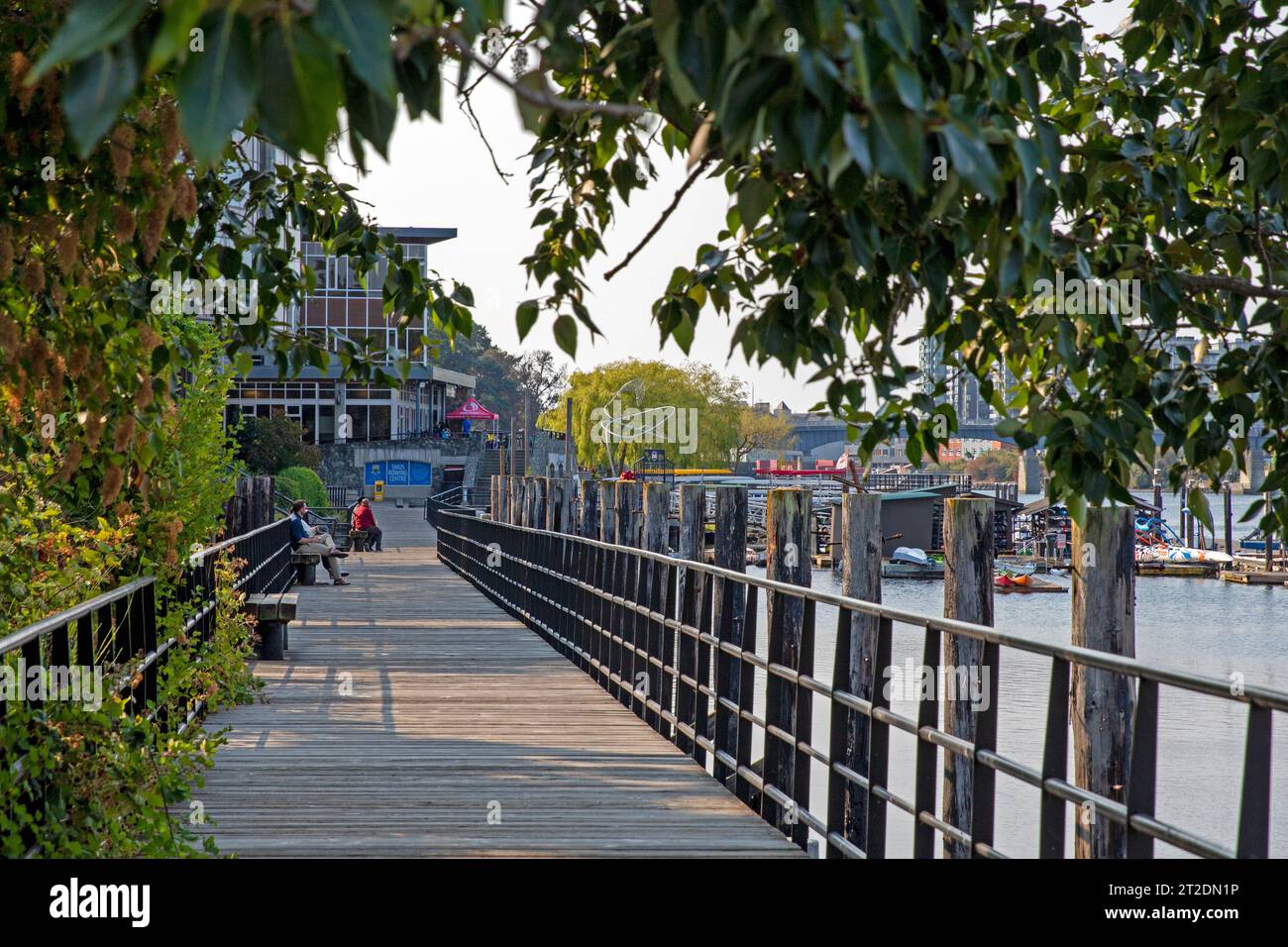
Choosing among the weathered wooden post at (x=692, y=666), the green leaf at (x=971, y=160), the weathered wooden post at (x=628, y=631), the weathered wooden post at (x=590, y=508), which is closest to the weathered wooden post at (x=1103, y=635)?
the weathered wooden post at (x=692, y=666)

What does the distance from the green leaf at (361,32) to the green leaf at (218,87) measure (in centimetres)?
8

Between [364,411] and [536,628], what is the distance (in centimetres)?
7022

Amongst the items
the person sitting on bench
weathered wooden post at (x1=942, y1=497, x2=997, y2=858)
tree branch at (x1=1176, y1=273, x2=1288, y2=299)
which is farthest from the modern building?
tree branch at (x1=1176, y1=273, x2=1288, y2=299)

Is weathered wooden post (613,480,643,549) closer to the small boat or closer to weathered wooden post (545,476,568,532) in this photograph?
weathered wooden post (545,476,568,532)

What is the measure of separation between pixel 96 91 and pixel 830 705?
655 cm

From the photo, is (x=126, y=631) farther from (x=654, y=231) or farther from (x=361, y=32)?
A: (x=361, y=32)

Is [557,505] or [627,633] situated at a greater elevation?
[557,505]

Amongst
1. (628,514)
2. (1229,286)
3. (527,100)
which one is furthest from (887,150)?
(628,514)

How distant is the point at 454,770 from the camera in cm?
804

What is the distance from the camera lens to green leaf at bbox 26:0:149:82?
4.51 feet

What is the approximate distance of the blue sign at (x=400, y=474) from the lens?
78.5 meters

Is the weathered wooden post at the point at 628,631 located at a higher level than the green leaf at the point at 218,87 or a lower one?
lower

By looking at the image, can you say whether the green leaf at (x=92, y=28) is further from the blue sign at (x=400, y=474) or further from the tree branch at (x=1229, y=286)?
the blue sign at (x=400, y=474)

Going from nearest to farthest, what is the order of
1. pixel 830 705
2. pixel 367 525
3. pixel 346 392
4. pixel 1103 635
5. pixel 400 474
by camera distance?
pixel 1103 635 < pixel 830 705 < pixel 367 525 < pixel 400 474 < pixel 346 392
